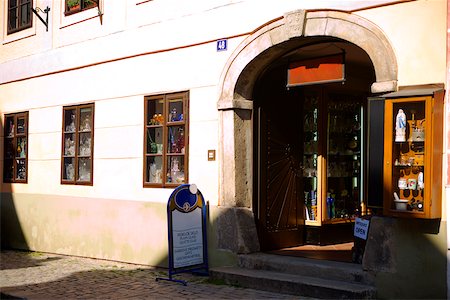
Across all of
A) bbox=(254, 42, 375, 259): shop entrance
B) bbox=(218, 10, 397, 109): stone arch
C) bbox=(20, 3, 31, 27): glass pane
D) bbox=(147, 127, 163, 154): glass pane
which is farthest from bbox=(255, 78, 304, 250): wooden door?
bbox=(20, 3, 31, 27): glass pane

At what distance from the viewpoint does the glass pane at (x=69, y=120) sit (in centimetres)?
1184

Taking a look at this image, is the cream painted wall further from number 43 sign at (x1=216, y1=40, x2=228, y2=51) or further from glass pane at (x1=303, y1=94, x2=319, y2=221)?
glass pane at (x1=303, y1=94, x2=319, y2=221)

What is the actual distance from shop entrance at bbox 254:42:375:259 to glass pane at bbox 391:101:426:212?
6.72 ft

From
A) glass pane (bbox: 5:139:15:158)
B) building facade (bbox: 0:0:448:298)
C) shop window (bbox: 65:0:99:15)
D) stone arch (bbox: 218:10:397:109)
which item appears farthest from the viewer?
glass pane (bbox: 5:139:15:158)

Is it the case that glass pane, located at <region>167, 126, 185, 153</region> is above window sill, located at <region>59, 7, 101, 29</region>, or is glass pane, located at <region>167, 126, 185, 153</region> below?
below

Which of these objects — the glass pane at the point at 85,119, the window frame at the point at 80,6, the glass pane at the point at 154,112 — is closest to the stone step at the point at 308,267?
the glass pane at the point at 154,112

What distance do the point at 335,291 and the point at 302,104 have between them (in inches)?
142

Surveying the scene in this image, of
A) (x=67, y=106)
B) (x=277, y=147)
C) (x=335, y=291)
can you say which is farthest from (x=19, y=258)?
(x=335, y=291)

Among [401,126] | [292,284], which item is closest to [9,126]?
[292,284]

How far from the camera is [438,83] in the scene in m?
6.91

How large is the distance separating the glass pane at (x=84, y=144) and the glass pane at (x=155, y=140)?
5.44ft

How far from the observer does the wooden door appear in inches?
363

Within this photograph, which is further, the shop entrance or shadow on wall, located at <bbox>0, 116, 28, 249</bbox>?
shadow on wall, located at <bbox>0, 116, 28, 249</bbox>

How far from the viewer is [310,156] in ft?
33.0
